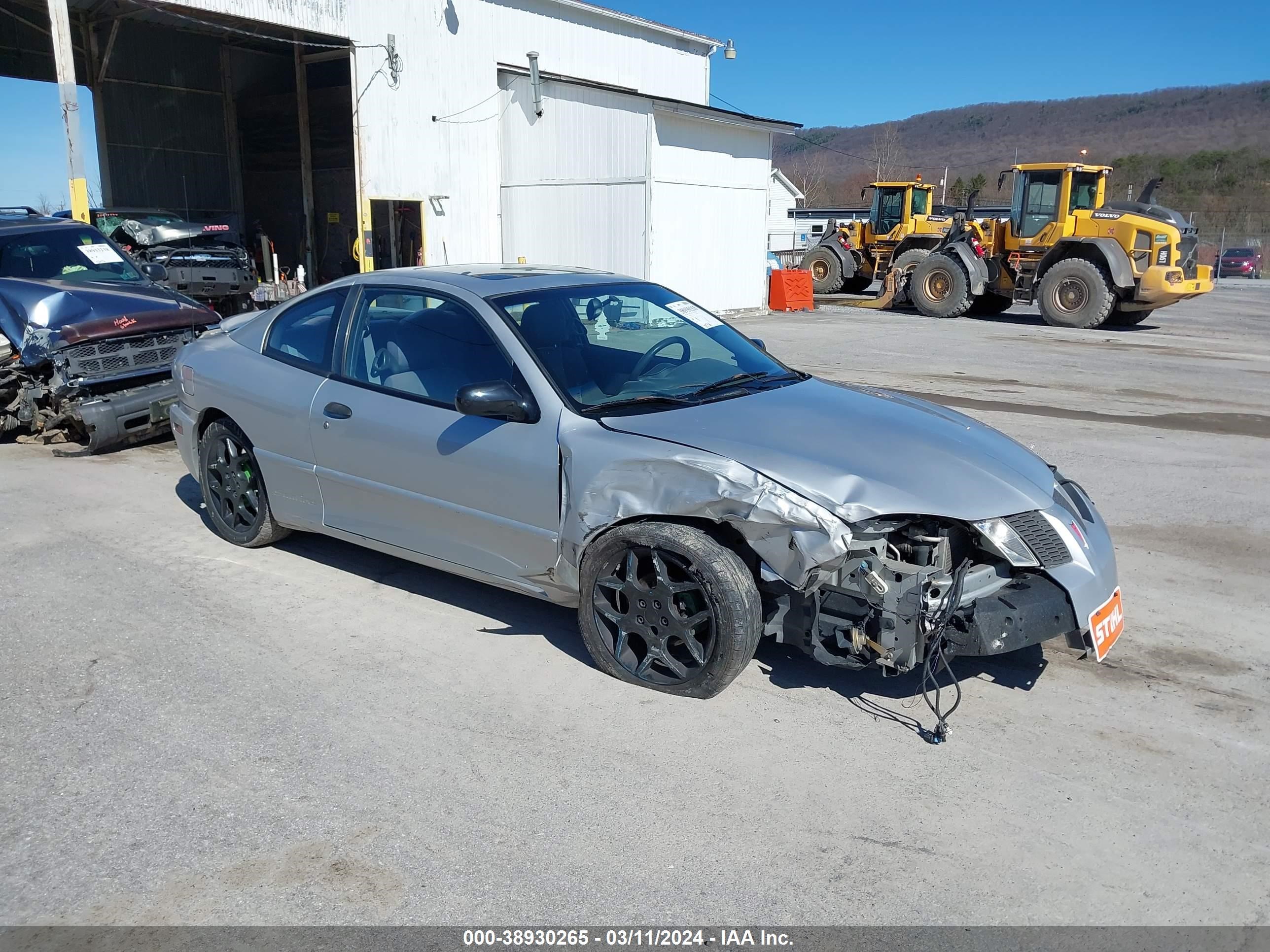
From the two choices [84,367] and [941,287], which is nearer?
[84,367]

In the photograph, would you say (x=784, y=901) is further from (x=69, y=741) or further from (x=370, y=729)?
(x=69, y=741)

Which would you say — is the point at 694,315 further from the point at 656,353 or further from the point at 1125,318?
the point at 1125,318

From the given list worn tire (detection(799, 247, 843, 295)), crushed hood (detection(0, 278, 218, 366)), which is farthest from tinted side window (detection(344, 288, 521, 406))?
worn tire (detection(799, 247, 843, 295))

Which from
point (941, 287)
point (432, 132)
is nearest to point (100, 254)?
point (432, 132)

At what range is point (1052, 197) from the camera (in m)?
19.9

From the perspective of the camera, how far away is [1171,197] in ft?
216

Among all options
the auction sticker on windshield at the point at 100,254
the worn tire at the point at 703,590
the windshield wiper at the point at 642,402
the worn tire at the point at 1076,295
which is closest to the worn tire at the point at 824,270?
the worn tire at the point at 1076,295

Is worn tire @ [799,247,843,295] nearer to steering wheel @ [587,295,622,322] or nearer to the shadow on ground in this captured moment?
steering wheel @ [587,295,622,322]

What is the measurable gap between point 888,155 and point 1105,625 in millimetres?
93397

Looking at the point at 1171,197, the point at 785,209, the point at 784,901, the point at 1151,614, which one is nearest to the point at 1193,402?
the point at 1151,614

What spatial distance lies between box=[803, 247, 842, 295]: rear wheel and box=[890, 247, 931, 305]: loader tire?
357cm

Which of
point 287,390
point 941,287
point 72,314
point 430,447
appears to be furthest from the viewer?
point 941,287

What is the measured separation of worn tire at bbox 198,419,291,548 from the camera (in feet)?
18.0

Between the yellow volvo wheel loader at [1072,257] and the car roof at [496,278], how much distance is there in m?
16.7
